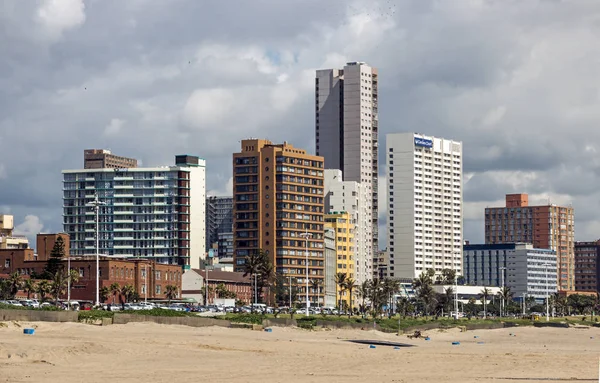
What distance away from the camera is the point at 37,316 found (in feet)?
230

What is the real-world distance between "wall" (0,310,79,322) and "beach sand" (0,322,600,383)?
5.82 ft

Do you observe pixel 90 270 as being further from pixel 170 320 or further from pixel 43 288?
pixel 170 320

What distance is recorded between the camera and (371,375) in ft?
154

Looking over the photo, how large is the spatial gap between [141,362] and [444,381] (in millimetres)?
14440

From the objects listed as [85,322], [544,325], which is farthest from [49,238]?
[85,322]

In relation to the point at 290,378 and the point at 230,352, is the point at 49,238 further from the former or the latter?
the point at 290,378

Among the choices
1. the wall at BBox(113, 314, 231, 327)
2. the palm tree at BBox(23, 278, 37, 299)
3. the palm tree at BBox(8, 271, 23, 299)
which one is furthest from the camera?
the palm tree at BBox(23, 278, 37, 299)

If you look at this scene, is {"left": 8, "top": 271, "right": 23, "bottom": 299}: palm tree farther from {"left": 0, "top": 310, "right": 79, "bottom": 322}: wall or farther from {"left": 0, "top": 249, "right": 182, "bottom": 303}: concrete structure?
{"left": 0, "top": 310, "right": 79, "bottom": 322}: wall

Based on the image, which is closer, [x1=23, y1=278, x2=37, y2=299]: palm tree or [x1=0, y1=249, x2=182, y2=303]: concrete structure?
[x1=23, y1=278, x2=37, y2=299]: palm tree

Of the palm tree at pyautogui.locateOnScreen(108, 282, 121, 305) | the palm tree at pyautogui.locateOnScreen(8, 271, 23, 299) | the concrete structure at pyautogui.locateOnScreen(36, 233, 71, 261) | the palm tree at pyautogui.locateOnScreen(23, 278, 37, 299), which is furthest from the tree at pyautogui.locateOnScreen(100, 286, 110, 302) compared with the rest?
the concrete structure at pyautogui.locateOnScreen(36, 233, 71, 261)

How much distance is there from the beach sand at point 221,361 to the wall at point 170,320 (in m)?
6.27

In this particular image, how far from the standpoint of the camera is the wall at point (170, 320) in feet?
249

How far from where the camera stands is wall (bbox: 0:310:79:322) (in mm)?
66625

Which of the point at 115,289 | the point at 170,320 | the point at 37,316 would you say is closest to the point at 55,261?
the point at 115,289
